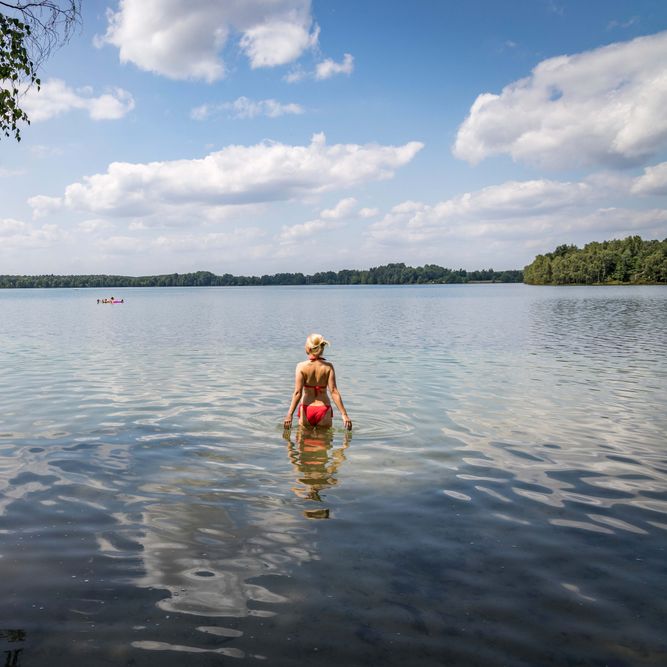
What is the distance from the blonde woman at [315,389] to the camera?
42.0 ft

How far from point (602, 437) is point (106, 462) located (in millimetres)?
11584

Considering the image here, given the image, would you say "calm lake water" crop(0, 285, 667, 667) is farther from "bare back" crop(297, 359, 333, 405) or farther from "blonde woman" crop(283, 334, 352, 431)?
"bare back" crop(297, 359, 333, 405)

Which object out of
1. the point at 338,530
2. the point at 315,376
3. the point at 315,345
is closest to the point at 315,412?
the point at 315,376

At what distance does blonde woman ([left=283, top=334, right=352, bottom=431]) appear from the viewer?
42.0 feet

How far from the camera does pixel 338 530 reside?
7.92m

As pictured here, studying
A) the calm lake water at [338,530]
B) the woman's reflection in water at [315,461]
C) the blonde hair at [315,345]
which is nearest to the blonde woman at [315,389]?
Answer: the blonde hair at [315,345]

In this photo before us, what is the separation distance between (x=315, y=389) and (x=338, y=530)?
18.3ft

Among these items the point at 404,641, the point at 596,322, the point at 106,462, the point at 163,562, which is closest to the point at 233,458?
the point at 106,462

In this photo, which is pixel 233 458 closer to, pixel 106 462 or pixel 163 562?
pixel 106 462

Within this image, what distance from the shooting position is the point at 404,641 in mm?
5316

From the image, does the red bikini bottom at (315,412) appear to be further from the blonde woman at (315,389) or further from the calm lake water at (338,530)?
the calm lake water at (338,530)

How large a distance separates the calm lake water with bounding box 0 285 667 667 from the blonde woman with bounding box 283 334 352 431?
1.75 ft

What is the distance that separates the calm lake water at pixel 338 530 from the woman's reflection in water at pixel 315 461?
7 cm

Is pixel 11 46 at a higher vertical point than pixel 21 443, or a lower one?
higher
